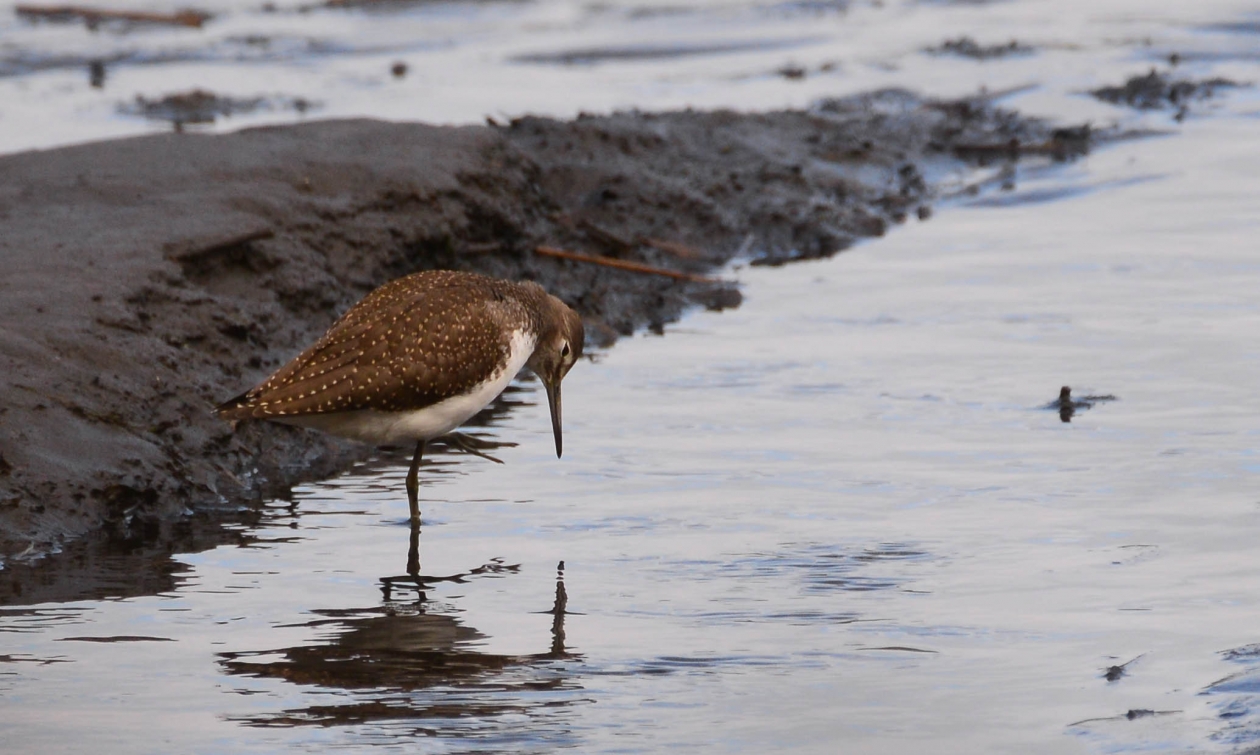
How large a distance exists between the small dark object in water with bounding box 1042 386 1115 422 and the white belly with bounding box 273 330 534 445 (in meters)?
2.33

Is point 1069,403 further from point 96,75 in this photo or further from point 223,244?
point 96,75

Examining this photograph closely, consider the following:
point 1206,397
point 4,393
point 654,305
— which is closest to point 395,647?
point 4,393

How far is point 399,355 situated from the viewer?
20.4 ft

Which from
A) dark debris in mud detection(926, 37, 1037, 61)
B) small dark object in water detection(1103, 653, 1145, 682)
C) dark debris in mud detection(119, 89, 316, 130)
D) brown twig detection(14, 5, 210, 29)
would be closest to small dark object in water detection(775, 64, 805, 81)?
dark debris in mud detection(926, 37, 1037, 61)

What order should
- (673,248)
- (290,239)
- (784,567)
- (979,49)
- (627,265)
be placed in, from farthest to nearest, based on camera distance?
(979,49) < (673,248) < (627,265) < (290,239) < (784,567)

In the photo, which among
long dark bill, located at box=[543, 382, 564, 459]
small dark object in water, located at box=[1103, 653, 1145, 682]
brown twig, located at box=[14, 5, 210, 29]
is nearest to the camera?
small dark object in water, located at box=[1103, 653, 1145, 682]

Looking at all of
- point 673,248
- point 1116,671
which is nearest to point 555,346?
point 1116,671

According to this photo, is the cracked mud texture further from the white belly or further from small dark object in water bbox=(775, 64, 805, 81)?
small dark object in water bbox=(775, 64, 805, 81)

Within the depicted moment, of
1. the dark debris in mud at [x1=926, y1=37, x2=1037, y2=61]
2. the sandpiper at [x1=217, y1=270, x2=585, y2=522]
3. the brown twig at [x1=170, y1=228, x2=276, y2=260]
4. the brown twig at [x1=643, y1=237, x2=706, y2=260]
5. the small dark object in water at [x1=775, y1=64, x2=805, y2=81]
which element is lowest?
the sandpiper at [x1=217, y1=270, x2=585, y2=522]

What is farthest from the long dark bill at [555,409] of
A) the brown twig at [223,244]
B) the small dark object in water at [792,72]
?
the small dark object in water at [792,72]

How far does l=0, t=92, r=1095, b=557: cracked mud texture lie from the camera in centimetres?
649

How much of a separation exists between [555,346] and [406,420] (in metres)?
0.98

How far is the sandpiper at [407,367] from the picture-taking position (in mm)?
6086

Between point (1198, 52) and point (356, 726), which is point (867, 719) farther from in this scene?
point (1198, 52)
